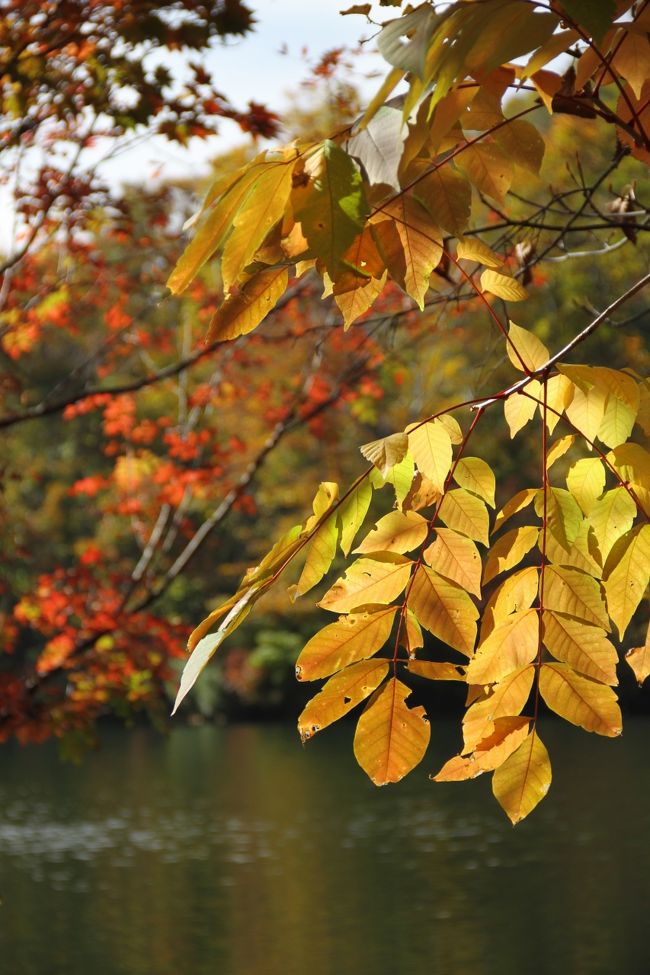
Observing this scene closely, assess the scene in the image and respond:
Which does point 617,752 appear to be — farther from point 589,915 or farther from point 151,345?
point 151,345

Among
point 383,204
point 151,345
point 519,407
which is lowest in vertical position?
point 519,407

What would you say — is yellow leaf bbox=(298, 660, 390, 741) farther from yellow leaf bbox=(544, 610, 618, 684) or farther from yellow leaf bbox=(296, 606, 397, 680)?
yellow leaf bbox=(544, 610, 618, 684)

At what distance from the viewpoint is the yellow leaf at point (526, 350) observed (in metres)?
1.07

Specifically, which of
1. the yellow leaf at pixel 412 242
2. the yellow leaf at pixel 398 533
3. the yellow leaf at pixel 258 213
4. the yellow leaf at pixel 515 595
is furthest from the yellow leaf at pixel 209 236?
the yellow leaf at pixel 515 595

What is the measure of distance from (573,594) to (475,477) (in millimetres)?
137

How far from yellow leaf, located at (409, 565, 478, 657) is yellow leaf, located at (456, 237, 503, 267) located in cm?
29

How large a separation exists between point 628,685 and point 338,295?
20.5 meters

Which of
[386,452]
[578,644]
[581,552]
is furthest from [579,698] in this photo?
[386,452]

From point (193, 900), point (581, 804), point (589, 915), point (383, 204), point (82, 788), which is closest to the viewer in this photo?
point (383, 204)

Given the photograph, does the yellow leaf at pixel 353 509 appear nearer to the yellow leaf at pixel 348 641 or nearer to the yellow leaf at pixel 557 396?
the yellow leaf at pixel 348 641

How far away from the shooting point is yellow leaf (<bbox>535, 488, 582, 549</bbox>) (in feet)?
3.41

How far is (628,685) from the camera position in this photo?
20.6 metres

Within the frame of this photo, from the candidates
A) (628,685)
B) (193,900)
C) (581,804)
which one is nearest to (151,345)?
(193,900)

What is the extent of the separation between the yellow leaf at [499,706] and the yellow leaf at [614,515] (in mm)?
134
